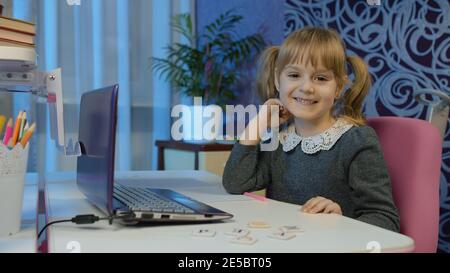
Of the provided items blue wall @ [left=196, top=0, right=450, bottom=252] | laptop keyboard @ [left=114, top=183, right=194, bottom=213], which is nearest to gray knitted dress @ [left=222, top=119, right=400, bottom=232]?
laptop keyboard @ [left=114, top=183, right=194, bottom=213]

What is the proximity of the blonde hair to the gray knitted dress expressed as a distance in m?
0.11

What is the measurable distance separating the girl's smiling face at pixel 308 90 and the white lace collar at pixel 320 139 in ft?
0.14

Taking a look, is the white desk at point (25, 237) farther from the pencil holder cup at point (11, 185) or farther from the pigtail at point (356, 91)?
the pigtail at point (356, 91)

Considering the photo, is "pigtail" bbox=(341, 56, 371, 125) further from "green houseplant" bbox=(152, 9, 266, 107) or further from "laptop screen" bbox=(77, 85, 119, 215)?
"green houseplant" bbox=(152, 9, 266, 107)

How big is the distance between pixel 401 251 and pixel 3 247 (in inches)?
19.9

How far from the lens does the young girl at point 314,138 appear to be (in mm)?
1157

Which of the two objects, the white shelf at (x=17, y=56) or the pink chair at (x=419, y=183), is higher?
the white shelf at (x=17, y=56)

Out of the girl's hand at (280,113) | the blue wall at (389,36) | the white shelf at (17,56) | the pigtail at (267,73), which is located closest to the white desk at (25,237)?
the white shelf at (17,56)

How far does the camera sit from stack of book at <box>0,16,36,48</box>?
0.78 meters

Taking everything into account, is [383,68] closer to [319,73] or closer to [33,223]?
[319,73]

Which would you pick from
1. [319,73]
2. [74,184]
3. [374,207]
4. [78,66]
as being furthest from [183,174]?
[78,66]

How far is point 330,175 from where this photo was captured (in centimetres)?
120

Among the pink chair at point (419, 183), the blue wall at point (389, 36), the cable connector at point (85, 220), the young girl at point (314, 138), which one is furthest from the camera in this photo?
the blue wall at point (389, 36)
